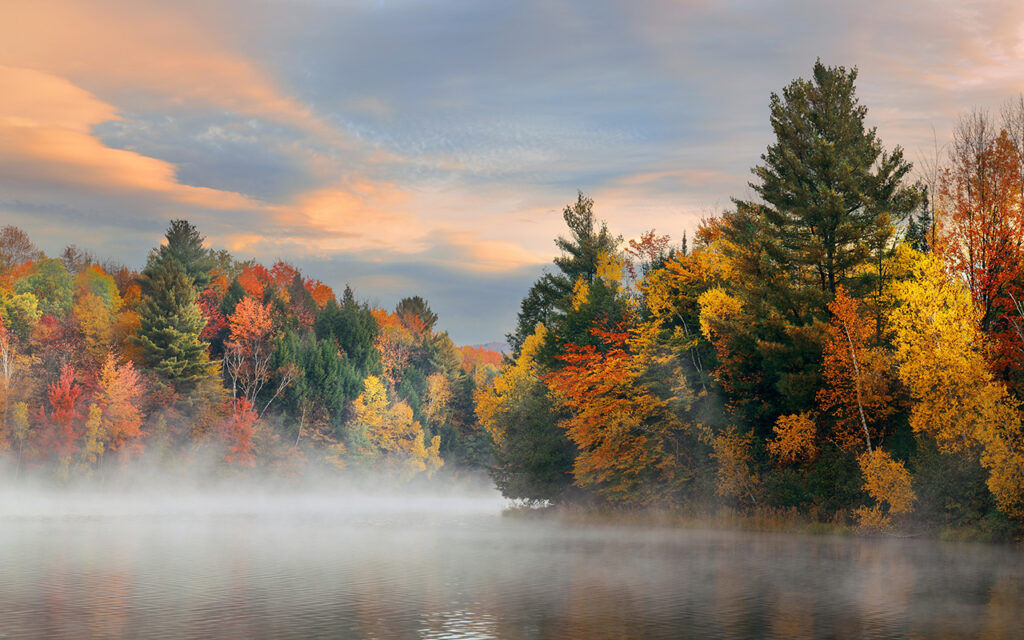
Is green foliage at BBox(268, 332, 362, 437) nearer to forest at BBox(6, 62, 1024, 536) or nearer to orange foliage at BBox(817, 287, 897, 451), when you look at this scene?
forest at BBox(6, 62, 1024, 536)

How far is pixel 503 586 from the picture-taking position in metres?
27.9

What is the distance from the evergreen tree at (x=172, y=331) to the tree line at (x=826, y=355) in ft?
147

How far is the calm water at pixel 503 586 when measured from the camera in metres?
20.4

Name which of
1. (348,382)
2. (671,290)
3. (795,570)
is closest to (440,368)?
(348,382)

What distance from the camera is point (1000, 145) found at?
47.8m

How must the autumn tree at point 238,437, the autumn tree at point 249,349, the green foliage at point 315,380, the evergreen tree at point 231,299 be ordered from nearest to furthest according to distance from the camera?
the autumn tree at point 238,437, the autumn tree at point 249,349, the green foliage at point 315,380, the evergreen tree at point 231,299

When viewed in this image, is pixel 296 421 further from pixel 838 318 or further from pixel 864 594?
pixel 864 594

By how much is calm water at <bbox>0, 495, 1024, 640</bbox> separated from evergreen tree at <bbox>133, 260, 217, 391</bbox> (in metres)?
46.3

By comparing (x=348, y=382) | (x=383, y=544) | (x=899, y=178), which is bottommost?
(x=383, y=544)

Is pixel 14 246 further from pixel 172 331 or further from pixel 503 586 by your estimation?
pixel 503 586

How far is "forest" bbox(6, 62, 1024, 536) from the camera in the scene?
143ft

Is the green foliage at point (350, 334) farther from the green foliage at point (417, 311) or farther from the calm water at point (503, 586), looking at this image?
the calm water at point (503, 586)

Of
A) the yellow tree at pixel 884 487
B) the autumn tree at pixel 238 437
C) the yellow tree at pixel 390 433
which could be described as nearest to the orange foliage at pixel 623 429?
the yellow tree at pixel 884 487

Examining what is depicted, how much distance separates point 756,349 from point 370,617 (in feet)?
114
